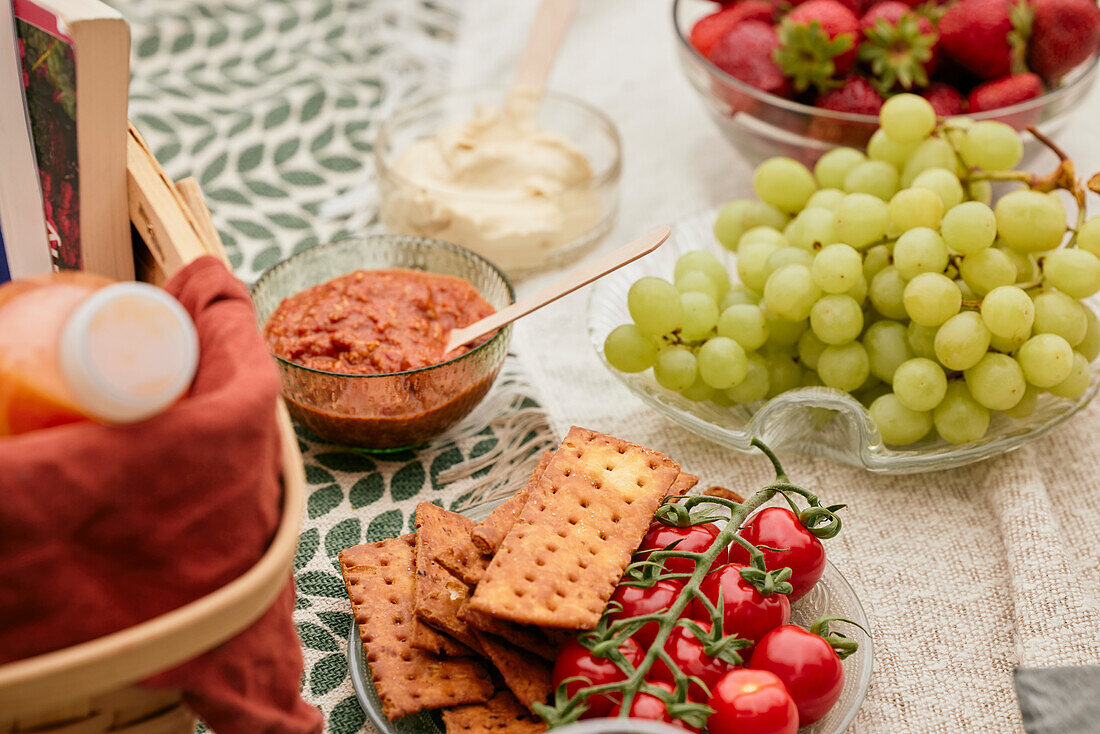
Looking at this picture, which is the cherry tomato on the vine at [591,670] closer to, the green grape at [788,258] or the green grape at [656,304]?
the green grape at [656,304]

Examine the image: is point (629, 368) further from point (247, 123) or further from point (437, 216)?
point (247, 123)

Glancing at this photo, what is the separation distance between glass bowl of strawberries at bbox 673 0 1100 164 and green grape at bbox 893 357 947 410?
0.45m

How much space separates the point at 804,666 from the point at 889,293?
48 centimetres

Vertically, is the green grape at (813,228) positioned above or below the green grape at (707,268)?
above

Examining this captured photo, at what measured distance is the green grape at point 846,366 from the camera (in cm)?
101

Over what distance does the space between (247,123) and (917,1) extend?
3.80 ft

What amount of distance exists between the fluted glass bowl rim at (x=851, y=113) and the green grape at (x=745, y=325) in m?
0.41

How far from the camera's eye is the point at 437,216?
1.36 m

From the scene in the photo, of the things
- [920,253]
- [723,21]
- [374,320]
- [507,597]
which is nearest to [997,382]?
[920,253]

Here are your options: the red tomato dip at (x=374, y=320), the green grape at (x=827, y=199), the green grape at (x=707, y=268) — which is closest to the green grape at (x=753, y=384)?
the green grape at (x=707, y=268)

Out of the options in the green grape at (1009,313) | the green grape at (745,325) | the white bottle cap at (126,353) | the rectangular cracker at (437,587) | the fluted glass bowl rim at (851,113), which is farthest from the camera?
the fluted glass bowl rim at (851,113)

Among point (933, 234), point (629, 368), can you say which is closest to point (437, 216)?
point (629, 368)

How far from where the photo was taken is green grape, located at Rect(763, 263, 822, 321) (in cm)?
100

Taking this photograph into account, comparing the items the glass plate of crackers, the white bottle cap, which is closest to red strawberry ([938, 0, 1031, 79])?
the glass plate of crackers
